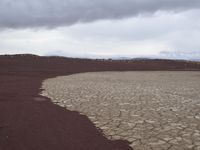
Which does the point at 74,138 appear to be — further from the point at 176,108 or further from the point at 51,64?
the point at 51,64

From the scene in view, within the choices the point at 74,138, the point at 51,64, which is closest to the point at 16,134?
the point at 74,138

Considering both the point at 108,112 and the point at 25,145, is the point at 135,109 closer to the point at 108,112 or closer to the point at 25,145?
the point at 108,112

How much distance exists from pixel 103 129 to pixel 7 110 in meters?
3.41

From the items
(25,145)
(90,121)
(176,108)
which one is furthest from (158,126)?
(25,145)

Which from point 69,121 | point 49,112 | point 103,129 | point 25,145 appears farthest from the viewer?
point 49,112

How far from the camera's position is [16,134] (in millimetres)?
6422

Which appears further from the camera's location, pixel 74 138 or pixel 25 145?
pixel 74 138

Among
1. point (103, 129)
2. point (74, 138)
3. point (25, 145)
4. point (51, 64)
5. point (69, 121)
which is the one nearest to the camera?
point (25, 145)

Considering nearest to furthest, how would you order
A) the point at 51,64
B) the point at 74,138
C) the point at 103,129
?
the point at 74,138 → the point at 103,129 → the point at 51,64

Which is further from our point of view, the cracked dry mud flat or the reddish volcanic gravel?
the cracked dry mud flat

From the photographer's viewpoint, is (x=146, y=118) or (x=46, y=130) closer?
(x=46, y=130)

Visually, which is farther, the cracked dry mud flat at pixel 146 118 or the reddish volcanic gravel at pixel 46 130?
the cracked dry mud flat at pixel 146 118

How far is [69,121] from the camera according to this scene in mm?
7984

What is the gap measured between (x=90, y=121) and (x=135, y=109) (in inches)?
82.9
